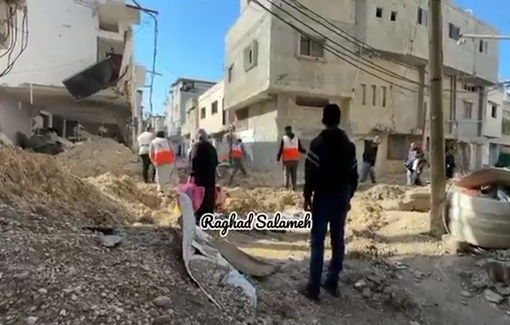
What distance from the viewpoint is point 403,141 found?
2300 centimetres

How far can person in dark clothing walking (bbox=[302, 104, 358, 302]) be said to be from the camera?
366 cm

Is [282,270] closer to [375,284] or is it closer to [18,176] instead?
[375,284]

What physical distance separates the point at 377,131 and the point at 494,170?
16.5 meters

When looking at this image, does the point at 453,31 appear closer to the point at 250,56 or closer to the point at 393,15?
the point at 393,15

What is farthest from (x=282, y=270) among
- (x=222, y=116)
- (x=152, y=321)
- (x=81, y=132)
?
(x=222, y=116)

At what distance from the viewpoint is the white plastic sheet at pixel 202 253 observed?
3430mm

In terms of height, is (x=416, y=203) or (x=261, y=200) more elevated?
(x=416, y=203)

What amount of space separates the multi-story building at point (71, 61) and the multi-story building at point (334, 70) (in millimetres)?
5791

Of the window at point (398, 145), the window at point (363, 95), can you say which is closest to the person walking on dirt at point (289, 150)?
the window at point (363, 95)

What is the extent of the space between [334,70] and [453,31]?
9756 millimetres

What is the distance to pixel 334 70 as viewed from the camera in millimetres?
20281

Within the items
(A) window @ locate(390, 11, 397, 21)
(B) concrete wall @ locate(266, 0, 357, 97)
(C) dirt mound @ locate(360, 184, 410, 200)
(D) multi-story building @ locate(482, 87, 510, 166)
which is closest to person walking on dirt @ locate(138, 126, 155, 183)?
(C) dirt mound @ locate(360, 184, 410, 200)

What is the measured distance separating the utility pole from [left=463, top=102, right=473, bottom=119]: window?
23.7 metres

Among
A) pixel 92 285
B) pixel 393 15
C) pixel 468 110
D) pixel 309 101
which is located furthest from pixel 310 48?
pixel 92 285
